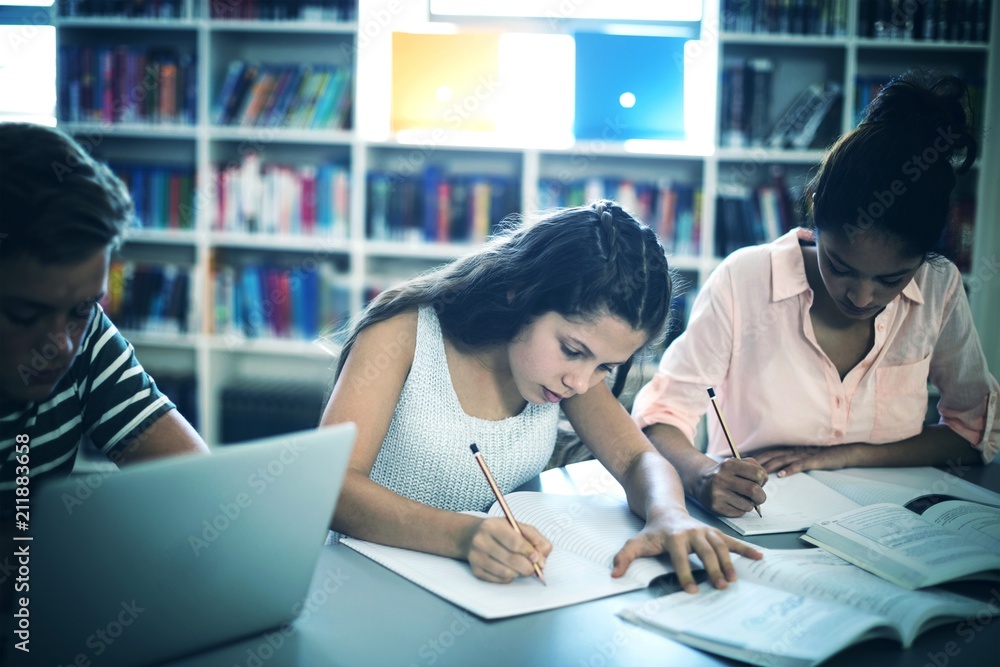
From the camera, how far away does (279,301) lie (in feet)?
10.4

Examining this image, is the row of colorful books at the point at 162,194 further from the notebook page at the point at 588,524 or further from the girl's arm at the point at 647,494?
the notebook page at the point at 588,524

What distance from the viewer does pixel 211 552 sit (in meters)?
0.70

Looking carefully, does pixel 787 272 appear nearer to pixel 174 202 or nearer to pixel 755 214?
pixel 755 214

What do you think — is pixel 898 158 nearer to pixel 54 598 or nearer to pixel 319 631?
pixel 319 631

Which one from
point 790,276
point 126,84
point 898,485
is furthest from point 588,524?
point 126,84

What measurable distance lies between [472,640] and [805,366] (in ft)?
3.04

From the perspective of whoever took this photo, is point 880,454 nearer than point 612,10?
Yes

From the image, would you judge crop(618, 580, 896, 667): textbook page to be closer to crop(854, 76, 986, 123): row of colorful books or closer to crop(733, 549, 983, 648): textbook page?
crop(733, 549, 983, 648): textbook page

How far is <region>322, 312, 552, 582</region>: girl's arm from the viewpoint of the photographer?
3.06 feet

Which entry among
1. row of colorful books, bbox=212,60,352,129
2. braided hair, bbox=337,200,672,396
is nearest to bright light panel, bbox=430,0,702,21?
row of colorful books, bbox=212,60,352,129

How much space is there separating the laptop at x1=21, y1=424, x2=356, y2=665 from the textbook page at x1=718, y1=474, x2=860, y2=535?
629 mm

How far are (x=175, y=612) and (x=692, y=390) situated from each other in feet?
3.32

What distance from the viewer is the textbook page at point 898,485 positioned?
1.23m

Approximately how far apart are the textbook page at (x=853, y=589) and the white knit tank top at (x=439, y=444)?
412 millimetres
